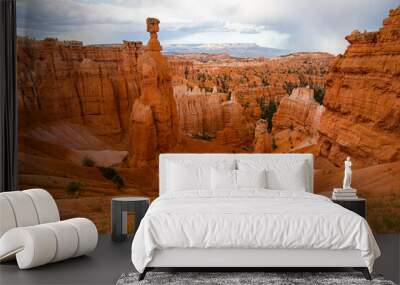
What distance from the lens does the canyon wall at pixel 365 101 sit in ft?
27.3

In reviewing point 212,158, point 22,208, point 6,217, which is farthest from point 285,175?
point 6,217

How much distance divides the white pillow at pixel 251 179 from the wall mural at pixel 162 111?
5.00 ft

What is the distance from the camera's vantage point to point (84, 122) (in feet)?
28.6

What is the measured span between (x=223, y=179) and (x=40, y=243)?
224 centimetres

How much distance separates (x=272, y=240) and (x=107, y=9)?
456 cm

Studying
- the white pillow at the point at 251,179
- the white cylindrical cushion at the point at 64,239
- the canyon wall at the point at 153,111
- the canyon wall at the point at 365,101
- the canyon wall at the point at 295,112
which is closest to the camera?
the white cylindrical cushion at the point at 64,239

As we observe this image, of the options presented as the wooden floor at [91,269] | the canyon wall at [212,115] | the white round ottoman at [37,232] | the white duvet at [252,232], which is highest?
the canyon wall at [212,115]

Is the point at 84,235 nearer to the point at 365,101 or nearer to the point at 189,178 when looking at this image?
the point at 189,178

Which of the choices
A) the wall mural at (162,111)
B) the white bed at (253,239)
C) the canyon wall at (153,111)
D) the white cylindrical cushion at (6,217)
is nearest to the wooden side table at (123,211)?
the wall mural at (162,111)

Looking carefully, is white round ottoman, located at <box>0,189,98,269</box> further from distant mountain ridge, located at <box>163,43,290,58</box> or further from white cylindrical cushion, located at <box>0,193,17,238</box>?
distant mountain ridge, located at <box>163,43,290,58</box>

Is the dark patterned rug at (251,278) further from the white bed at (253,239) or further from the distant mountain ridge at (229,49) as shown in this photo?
the distant mountain ridge at (229,49)

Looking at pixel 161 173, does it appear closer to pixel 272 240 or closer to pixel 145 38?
pixel 145 38

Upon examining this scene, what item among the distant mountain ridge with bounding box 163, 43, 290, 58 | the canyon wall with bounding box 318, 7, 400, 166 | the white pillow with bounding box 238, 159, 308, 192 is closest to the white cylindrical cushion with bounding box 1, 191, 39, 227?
the white pillow with bounding box 238, 159, 308, 192

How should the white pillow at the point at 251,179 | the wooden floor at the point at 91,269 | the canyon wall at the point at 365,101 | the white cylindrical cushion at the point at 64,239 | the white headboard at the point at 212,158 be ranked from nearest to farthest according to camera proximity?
the wooden floor at the point at 91,269 → the white cylindrical cushion at the point at 64,239 → the white pillow at the point at 251,179 → the white headboard at the point at 212,158 → the canyon wall at the point at 365,101
